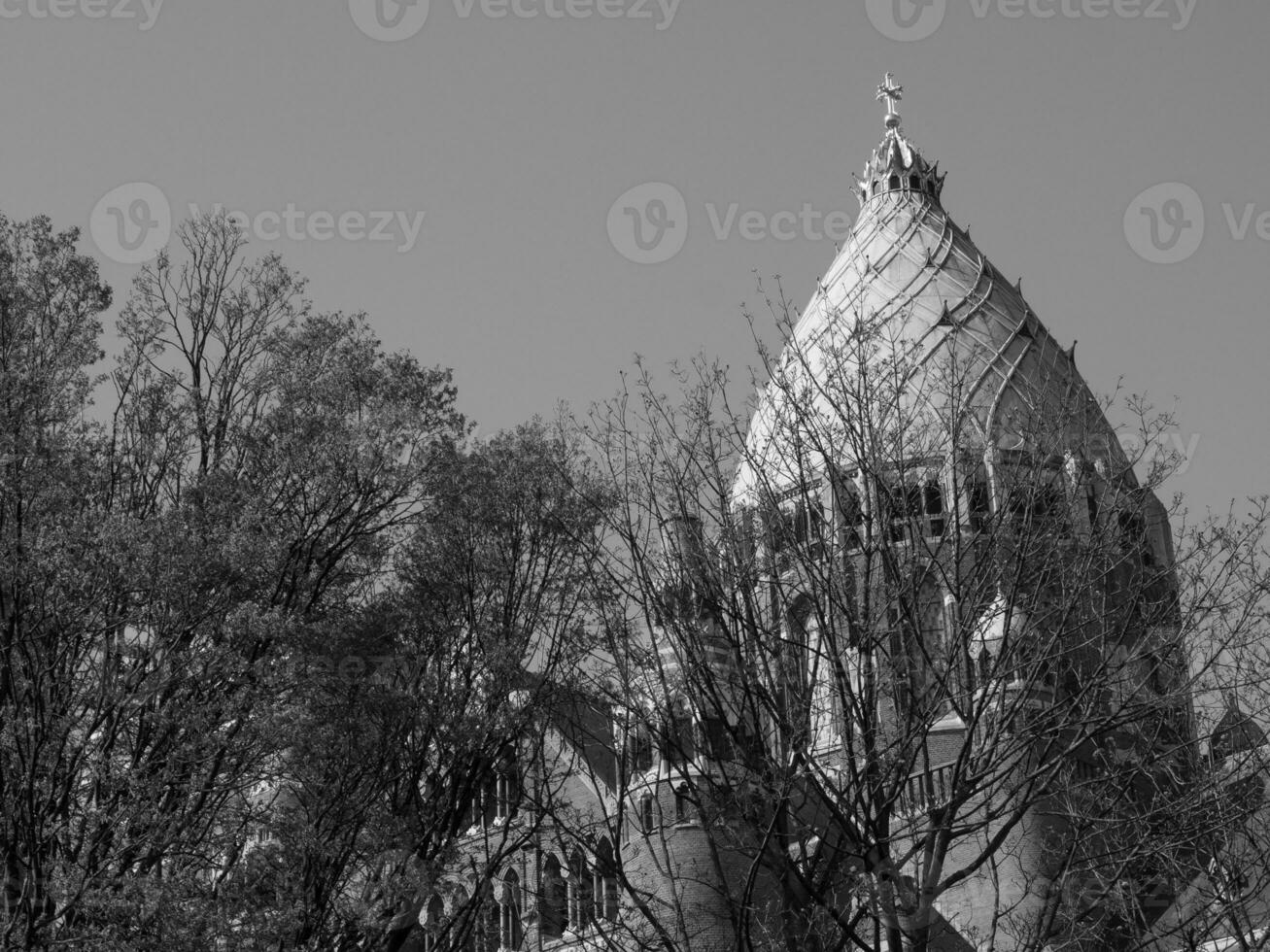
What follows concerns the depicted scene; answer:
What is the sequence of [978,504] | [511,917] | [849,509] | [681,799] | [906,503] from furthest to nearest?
[511,917] < [681,799] < [978,504] < [849,509] < [906,503]

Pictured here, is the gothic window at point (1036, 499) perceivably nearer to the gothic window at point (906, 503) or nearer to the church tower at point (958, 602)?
the church tower at point (958, 602)

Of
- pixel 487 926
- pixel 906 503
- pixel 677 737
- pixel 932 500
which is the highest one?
pixel 932 500

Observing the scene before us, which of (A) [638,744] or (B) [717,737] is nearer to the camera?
(B) [717,737]

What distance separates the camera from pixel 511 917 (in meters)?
25.1

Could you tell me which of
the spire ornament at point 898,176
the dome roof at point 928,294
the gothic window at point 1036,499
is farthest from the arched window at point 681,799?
the spire ornament at point 898,176

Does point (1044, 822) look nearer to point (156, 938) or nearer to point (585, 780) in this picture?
point (585, 780)

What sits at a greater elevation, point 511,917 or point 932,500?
point 932,500

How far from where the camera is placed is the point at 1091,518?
45.6 ft

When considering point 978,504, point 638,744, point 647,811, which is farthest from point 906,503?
point 647,811

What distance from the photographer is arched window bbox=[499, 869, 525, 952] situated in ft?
72.6

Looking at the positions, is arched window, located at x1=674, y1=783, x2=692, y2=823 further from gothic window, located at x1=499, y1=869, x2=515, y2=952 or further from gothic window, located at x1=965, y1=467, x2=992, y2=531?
gothic window, located at x1=965, y1=467, x2=992, y2=531

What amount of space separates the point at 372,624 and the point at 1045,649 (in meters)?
8.45

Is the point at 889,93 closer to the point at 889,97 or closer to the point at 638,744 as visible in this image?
the point at 889,97

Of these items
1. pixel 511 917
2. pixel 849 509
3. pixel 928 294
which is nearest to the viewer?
A: pixel 849 509
